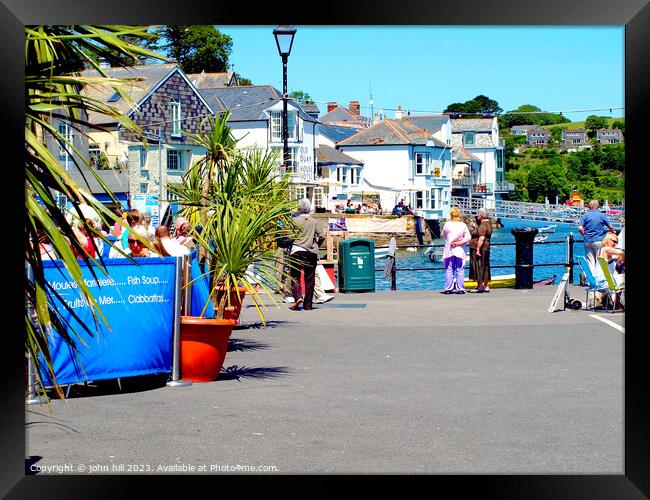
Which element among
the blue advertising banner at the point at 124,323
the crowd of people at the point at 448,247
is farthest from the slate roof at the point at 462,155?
the blue advertising banner at the point at 124,323

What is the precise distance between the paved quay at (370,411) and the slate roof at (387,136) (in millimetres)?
78499

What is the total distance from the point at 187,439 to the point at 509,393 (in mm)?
3523

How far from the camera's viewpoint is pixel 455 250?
21734 millimetres

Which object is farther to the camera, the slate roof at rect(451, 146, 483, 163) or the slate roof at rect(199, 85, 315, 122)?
the slate roof at rect(451, 146, 483, 163)

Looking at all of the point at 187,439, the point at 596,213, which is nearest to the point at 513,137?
the point at 596,213

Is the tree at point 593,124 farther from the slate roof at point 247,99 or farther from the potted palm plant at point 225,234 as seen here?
the potted palm plant at point 225,234

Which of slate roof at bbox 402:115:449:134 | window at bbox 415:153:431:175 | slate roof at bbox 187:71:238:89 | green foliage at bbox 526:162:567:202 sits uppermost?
slate roof at bbox 402:115:449:134

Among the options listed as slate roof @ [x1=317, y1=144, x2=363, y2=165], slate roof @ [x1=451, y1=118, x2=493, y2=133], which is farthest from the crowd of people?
slate roof @ [x1=451, y1=118, x2=493, y2=133]

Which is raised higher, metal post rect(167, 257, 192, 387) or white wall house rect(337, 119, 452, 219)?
white wall house rect(337, 119, 452, 219)

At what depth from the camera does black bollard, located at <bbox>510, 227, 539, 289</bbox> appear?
863 inches

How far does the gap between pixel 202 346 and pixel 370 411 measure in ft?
6.94

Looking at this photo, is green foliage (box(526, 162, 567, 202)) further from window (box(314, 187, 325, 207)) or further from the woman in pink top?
the woman in pink top

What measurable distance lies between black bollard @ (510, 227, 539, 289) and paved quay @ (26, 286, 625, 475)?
254 inches
